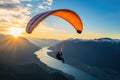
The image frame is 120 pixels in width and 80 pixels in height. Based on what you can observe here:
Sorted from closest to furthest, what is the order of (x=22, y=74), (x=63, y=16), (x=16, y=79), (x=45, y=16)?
(x=45, y=16), (x=63, y=16), (x=16, y=79), (x=22, y=74)

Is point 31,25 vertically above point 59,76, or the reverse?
point 31,25

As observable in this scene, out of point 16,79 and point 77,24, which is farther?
point 16,79

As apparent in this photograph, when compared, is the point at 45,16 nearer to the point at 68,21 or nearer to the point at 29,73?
the point at 68,21

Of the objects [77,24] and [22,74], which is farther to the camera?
[22,74]

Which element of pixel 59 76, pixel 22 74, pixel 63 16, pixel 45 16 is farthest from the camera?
pixel 59 76

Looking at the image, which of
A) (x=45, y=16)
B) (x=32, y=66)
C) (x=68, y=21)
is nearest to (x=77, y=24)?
(x=68, y=21)

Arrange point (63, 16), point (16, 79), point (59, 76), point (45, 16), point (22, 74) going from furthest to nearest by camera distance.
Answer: point (59, 76), point (22, 74), point (16, 79), point (63, 16), point (45, 16)

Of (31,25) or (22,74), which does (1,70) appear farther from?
(31,25)

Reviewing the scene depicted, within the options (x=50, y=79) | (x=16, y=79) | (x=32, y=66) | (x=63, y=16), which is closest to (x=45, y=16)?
(x=63, y=16)

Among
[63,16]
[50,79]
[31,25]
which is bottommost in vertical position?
[50,79]
